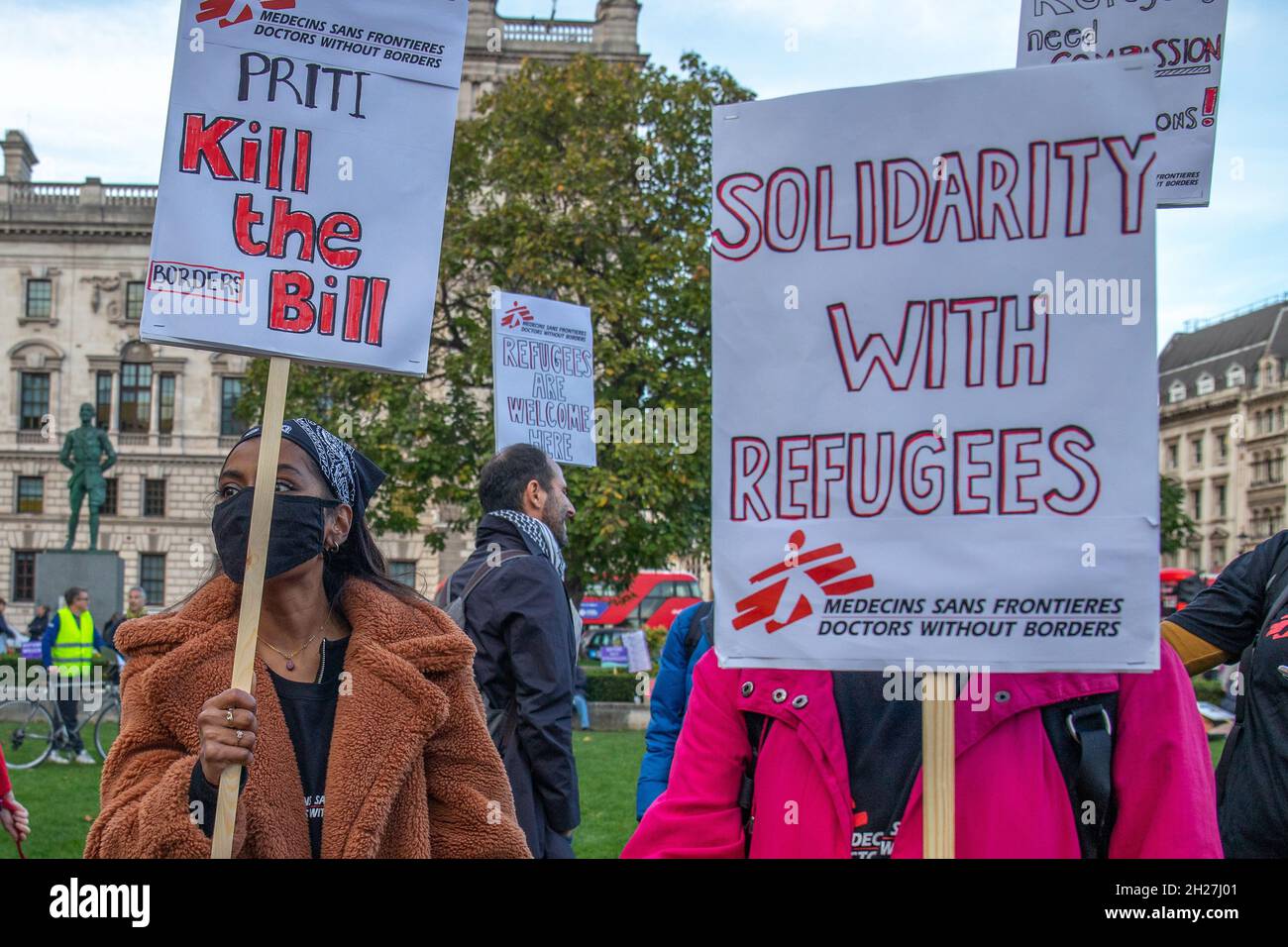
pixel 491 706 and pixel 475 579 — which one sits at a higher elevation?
pixel 475 579

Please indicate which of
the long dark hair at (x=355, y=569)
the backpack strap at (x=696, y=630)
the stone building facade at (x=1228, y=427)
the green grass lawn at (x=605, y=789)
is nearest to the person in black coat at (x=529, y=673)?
the backpack strap at (x=696, y=630)

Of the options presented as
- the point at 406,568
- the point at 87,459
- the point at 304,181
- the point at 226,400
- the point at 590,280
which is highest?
the point at 226,400

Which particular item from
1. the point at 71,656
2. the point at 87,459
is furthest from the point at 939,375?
the point at 87,459

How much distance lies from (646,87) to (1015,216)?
20970 mm

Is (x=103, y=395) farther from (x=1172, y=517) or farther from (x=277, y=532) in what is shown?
(x=277, y=532)

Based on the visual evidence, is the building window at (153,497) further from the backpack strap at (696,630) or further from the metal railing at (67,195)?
the backpack strap at (696,630)

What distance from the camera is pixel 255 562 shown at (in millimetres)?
2432

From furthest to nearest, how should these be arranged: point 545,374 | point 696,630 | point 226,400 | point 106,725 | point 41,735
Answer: point 226,400 < point 106,725 < point 41,735 < point 545,374 < point 696,630

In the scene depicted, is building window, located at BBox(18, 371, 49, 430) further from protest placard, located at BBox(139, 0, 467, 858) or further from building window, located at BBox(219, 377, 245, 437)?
protest placard, located at BBox(139, 0, 467, 858)

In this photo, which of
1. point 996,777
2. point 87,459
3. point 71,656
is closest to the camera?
point 996,777

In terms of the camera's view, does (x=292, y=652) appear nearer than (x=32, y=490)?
Yes

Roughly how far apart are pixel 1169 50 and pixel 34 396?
49626 mm

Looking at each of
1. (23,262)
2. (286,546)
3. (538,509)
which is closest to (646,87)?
(538,509)
